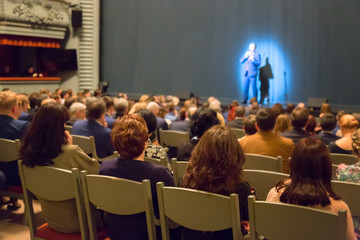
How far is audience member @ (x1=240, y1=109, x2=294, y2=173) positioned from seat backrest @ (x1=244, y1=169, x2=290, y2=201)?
1.16 meters

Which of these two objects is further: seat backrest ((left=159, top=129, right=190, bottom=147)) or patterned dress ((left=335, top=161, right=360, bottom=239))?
seat backrest ((left=159, top=129, right=190, bottom=147))

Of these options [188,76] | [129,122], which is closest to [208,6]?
[188,76]

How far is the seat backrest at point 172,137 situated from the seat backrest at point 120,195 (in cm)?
232

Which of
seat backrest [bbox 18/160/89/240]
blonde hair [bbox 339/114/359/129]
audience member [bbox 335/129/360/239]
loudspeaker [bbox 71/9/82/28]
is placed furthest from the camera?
loudspeaker [bbox 71/9/82/28]

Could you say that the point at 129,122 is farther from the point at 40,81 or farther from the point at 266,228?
the point at 40,81

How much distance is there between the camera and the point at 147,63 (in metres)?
15.0

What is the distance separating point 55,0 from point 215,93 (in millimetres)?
5551

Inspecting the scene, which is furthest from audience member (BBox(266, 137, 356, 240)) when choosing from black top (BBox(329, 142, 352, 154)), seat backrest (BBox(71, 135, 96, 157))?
seat backrest (BBox(71, 135, 96, 157))

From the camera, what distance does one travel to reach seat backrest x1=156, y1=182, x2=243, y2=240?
218cm

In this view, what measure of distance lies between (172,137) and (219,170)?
8.87 feet

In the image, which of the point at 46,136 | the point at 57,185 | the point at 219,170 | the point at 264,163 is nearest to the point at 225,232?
the point at 219,170

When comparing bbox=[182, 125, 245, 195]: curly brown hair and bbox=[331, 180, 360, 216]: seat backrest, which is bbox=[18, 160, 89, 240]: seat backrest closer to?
bbox=[182, 125, 245, 195]: curly brown hair

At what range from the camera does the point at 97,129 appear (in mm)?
4664

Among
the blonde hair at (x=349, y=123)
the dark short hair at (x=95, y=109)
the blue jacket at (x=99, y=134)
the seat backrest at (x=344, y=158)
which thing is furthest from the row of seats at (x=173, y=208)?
the blonde hair at (x=349, y=123)
